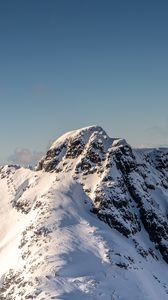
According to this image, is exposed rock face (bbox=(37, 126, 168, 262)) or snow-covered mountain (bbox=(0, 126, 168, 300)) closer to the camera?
snow-covered mountain (bbox=(0, 126, 168, 300))

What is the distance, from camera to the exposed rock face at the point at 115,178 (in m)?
140

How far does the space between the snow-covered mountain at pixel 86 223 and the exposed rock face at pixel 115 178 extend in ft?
0.95

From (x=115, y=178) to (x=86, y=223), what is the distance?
20.4 metres

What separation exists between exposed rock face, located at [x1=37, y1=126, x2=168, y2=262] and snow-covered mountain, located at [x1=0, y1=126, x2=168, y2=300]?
11.4 inches

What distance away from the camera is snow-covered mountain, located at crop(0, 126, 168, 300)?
106625 mm

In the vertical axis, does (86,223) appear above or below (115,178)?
below

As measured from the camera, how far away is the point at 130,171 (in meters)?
157

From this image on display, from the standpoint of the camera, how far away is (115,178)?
146 m

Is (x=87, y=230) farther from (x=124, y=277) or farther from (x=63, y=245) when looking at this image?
(x=124, y=277)

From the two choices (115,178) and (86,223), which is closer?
(86,223)

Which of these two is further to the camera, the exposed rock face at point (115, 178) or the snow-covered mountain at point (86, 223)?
the exposed rock face at point (115, 178)

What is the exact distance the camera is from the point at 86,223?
131 metres

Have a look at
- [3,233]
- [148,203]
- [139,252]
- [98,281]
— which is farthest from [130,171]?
[98,281]

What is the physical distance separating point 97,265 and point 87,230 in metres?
16.3
